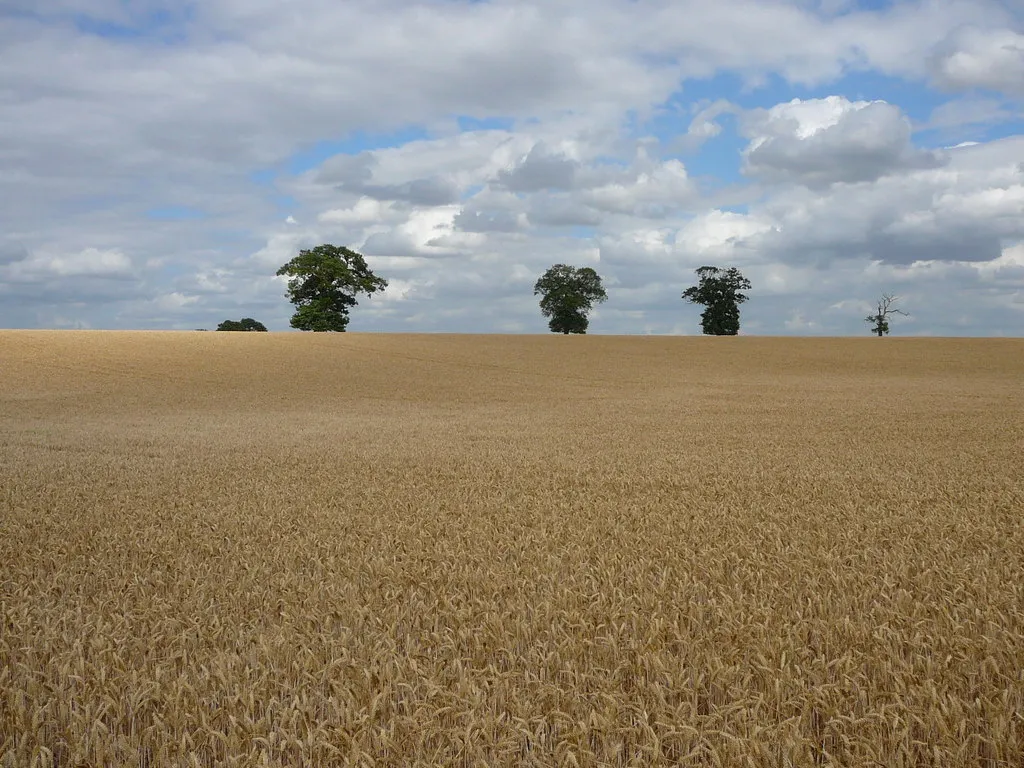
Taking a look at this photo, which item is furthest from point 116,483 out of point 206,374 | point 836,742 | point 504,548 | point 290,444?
point 206,374

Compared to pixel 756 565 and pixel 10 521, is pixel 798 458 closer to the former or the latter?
pixel 756 565

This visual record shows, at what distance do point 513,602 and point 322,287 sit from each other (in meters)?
64.9

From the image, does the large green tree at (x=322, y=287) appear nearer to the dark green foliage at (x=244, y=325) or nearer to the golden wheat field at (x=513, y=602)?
the dark green foliage at (x=244, y=325)

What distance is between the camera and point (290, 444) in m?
15.5

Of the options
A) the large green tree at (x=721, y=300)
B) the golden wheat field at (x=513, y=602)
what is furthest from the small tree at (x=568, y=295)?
the golden wheat field at (x=513, y=602)

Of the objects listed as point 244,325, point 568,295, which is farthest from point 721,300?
point 244,325

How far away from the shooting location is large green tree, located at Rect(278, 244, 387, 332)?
65.9 m

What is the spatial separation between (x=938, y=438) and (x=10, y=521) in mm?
15516

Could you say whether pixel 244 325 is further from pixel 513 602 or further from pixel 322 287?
pixel 513 602

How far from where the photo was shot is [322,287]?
67438mm

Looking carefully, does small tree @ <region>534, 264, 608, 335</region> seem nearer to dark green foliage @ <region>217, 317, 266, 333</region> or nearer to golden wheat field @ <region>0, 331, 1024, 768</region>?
dark green foliage @ <region>217, 317, 266, 333</region>

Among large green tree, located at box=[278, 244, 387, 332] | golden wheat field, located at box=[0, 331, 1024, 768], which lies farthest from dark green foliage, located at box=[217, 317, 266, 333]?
golden wheat field, located at box=[0, 331, 1024, 768]

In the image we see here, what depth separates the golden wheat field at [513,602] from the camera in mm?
3439

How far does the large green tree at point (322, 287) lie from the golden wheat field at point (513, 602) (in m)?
50.9
